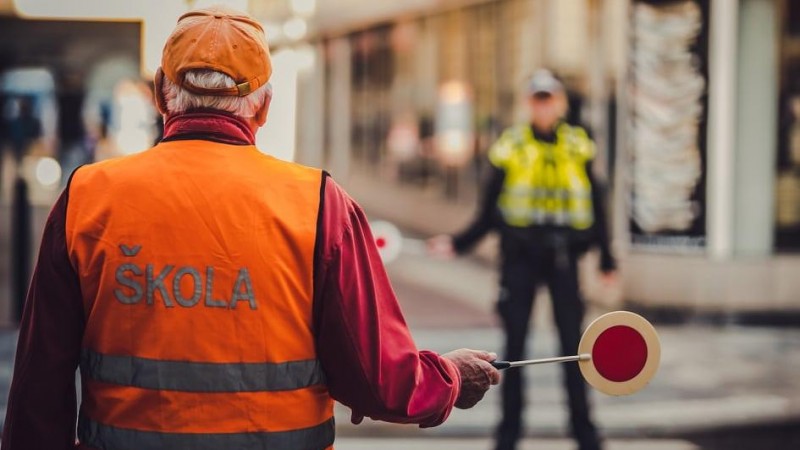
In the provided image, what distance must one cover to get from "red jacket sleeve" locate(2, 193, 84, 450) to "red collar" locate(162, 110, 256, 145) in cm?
27

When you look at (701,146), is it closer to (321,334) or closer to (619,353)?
(619,353)

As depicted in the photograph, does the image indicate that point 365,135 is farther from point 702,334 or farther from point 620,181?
point 702,334

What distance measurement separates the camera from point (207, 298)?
233 cm

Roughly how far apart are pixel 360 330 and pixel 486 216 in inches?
164

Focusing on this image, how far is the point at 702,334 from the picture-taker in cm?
1130

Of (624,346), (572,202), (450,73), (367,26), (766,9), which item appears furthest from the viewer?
(367,26)

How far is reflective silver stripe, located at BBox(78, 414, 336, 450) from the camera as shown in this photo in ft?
7.53

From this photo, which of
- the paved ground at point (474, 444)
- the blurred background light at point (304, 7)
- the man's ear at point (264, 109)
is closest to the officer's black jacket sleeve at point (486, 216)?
the paved ground at point (474, 444)

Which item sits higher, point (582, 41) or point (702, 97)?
point (582, 41)

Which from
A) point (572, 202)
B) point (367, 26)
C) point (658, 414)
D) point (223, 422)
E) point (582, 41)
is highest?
point (367, 26)

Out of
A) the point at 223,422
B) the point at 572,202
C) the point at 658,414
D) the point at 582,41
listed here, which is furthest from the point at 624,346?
the point at 582,41

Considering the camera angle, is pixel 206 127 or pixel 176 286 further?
pixel 206 127

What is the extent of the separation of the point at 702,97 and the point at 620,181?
1360mm

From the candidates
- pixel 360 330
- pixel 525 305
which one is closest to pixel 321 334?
pixel 360 330
